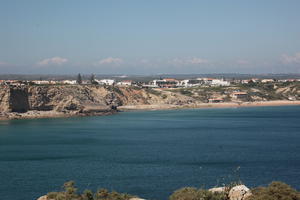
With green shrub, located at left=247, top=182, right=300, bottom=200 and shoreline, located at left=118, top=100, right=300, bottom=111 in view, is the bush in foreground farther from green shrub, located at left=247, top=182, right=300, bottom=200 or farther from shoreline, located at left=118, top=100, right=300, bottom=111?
shoreline, located at left=118, top=100, right=300, bottom=111

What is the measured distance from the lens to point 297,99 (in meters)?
122

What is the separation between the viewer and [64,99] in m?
83.7

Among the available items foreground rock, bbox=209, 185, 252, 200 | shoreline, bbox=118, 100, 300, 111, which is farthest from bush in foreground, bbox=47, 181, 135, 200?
shoreline, bbox=118, 100, 300, 111

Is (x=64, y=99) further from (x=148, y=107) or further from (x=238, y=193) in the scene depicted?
(x=238, y=193)

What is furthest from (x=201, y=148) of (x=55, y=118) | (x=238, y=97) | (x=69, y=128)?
(x=238, y=97)

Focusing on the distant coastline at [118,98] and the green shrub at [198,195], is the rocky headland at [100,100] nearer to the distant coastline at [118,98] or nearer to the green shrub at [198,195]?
the distant coastline at [118,98]

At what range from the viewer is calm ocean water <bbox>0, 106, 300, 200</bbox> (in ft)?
96.6

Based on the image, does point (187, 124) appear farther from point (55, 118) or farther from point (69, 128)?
point (55, 118)

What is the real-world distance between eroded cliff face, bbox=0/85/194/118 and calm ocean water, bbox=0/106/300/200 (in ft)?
38.1

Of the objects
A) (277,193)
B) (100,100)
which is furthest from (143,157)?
(100,100)

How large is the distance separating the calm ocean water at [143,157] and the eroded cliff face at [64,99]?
11.6m

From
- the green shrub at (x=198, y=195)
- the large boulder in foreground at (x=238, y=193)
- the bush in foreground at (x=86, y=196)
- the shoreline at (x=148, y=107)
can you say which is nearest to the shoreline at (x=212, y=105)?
the shoreline at (x=148, y=107)

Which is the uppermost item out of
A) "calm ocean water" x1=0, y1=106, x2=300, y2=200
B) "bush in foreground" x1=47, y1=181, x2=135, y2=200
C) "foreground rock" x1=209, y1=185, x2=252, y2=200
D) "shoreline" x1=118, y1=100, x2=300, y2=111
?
"foreground rock" x1=209, y1=185, x2=252, y2=200

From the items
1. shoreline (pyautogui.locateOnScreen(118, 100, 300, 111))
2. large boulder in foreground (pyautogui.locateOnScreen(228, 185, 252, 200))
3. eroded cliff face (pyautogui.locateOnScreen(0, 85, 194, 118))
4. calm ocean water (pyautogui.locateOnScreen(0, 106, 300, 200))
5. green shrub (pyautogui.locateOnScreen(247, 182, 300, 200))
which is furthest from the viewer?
shoreline (pyautogui.locateOnScreen(118, 100, 300, 111))
